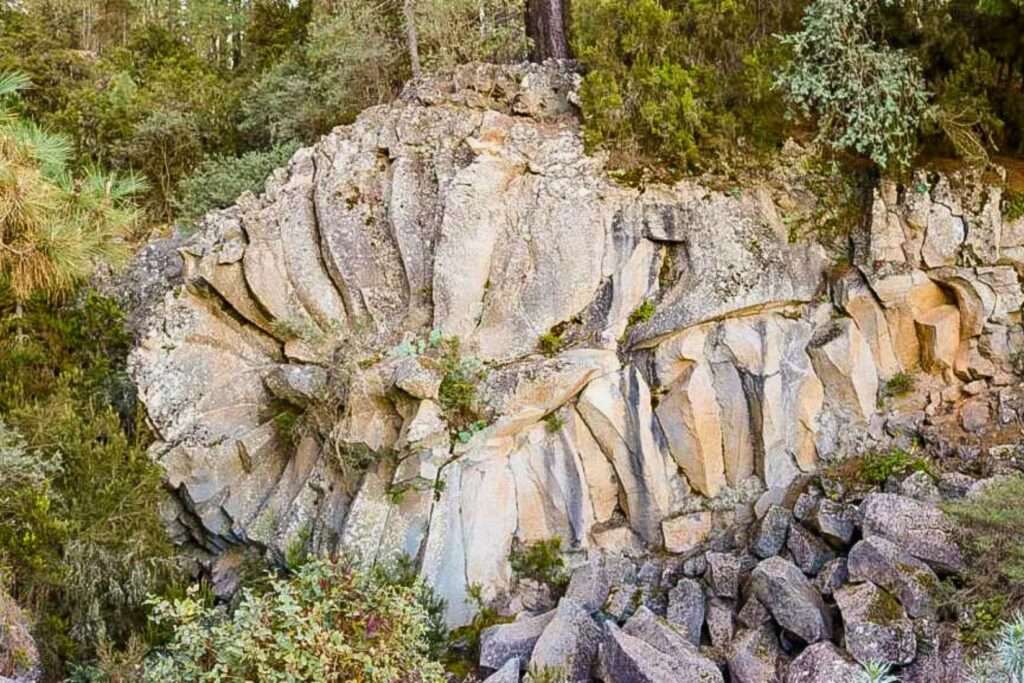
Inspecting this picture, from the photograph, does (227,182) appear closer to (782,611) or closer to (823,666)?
(782,611)

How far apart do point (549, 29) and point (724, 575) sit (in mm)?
5062

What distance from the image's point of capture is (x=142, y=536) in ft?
18.6

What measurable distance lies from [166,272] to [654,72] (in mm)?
4624

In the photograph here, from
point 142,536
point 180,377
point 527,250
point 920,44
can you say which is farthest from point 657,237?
point 142,536

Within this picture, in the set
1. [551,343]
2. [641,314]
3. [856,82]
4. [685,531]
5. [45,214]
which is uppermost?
[856,82]

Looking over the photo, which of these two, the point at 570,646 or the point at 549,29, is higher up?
the point at 549,29

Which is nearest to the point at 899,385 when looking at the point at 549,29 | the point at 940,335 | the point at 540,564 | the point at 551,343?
the point at 940,335

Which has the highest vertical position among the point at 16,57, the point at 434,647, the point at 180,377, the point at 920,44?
the point at 16,57

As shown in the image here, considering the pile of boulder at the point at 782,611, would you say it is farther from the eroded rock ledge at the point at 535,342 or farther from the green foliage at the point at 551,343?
the green foliage at the point at 551,343

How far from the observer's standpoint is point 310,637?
3.98 m

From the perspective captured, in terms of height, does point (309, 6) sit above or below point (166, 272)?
above

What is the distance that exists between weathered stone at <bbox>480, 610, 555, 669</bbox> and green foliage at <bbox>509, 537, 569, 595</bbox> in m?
0.65

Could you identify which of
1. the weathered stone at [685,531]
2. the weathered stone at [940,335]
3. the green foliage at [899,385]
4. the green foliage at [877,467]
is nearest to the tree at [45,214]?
the weathered stone at [685,531]

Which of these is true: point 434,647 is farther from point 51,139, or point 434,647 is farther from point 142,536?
point 51,139
